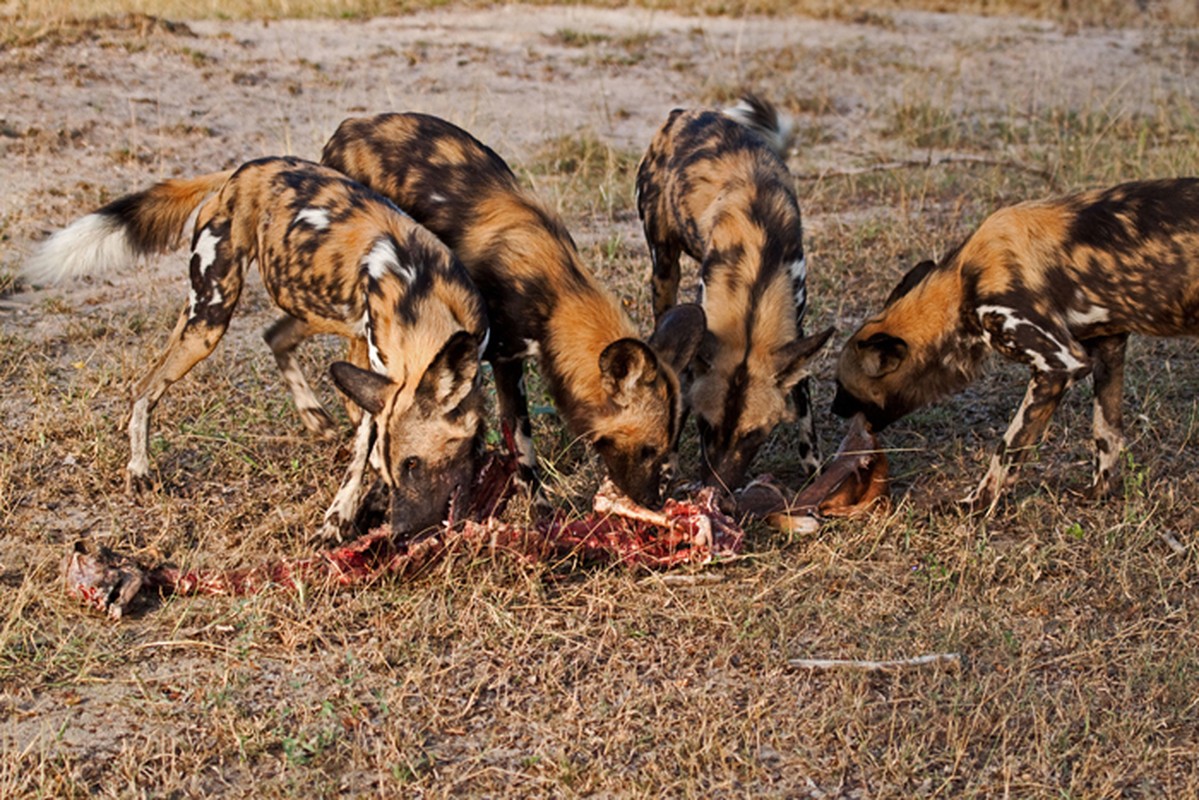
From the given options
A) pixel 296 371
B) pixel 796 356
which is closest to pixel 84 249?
pixel 296 371

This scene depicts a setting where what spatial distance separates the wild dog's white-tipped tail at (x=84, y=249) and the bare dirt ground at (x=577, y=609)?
16.0 inches

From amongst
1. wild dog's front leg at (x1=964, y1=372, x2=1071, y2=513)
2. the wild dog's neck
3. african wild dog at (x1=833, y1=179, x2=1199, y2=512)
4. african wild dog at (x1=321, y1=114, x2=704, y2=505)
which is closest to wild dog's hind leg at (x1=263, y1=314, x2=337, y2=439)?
african wild dog at (x1=321, y1=114, x2=704, y2=505)

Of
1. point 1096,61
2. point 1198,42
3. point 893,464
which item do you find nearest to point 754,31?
point 1096,61

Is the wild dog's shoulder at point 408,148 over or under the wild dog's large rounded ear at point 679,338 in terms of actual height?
over

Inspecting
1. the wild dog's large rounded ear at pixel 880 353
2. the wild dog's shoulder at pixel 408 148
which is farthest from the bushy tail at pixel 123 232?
the wild dog's large rounded ear at pixel 880 353

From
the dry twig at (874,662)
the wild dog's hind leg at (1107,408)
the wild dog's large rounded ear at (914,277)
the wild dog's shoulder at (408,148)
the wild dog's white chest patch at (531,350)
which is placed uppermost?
the wild dog's shoulder at (408,148)

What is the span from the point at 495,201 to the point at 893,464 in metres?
1.35

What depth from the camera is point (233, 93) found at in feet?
22.5

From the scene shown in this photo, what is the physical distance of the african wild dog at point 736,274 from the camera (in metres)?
3.55

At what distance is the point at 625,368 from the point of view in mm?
3283

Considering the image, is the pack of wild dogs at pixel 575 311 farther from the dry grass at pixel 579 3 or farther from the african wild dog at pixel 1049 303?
the dry grass at pixel 579 3

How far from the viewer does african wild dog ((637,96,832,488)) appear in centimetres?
355

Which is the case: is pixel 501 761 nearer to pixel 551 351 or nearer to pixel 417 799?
pixel 417 799

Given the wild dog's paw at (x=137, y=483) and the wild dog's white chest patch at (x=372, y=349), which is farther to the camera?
the wild dog's paw at (x=137, y=483)
